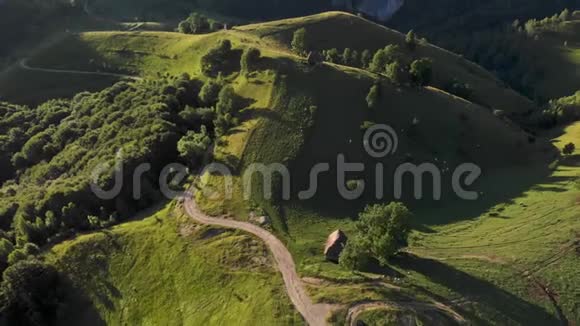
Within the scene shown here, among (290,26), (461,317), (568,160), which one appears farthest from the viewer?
(290,26)

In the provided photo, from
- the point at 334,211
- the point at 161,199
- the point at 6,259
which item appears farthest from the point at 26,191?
the point at 334,211

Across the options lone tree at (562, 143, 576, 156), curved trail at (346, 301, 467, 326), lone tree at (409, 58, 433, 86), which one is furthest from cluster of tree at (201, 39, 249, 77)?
curved trail at (346, 301, 467, 326)

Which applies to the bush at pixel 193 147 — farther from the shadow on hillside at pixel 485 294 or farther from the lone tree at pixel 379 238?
the shadow on hillside at pixel 485 294

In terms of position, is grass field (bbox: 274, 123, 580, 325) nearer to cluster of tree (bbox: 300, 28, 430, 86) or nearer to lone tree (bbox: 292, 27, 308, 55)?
cluster of tree (bbox: 300, 28, 430, 86)

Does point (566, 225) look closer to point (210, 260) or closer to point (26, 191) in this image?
point (210, 260)

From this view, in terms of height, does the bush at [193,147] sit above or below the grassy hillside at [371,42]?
below
